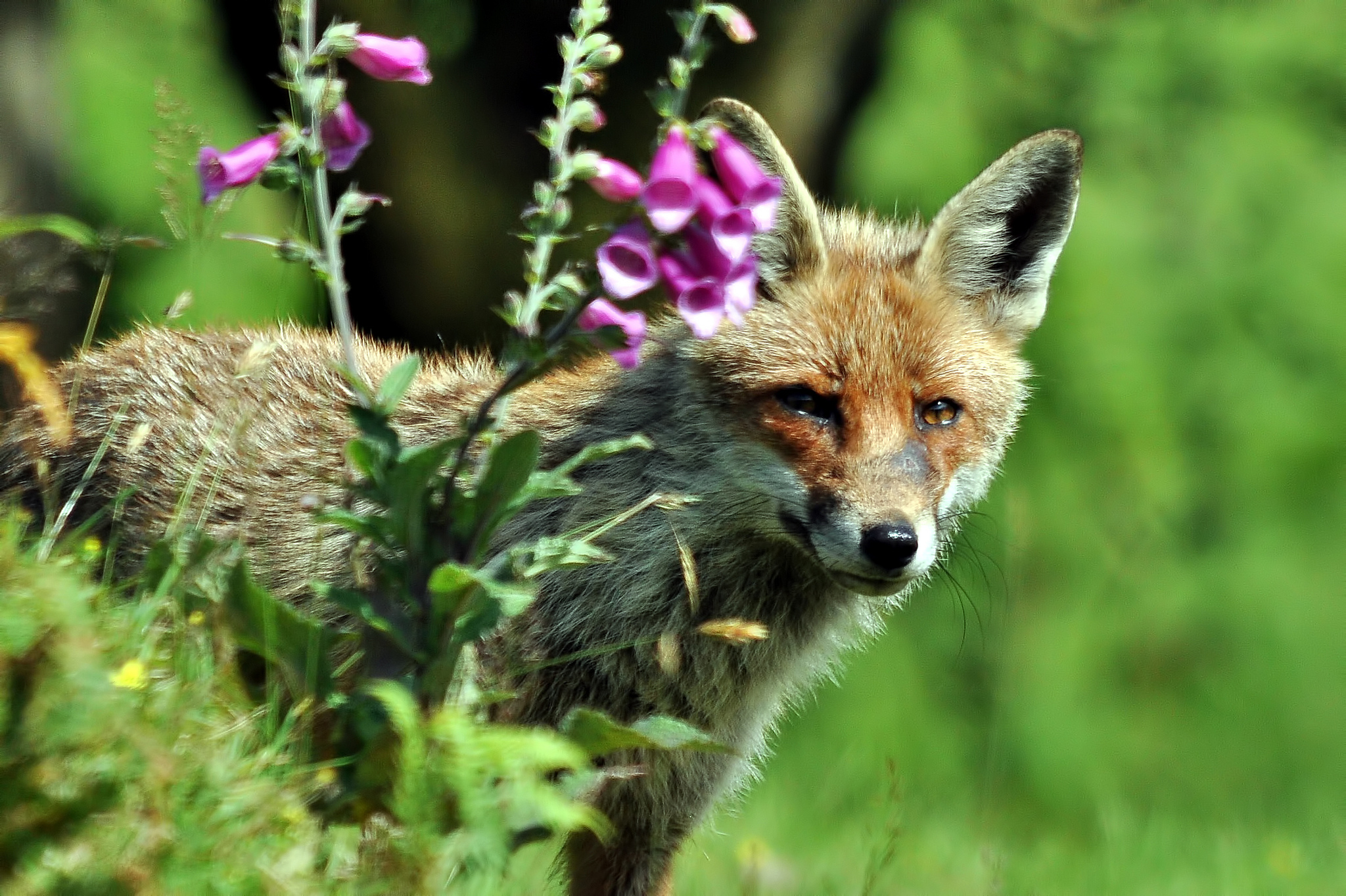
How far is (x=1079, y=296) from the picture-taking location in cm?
934

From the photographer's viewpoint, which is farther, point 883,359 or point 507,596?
point 883,359

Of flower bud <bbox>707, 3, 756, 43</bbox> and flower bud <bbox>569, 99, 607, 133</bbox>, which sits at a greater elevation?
flower bud <bbox>707, 3, 756, 43</bbox>

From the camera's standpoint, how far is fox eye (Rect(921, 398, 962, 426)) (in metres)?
3.99

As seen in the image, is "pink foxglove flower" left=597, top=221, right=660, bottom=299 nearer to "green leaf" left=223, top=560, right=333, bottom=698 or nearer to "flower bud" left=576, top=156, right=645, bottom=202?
"flower bud" left=576, top=156, right=645, bottom=202

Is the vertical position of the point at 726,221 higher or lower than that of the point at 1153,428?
higher

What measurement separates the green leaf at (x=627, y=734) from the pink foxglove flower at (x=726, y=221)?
98cm

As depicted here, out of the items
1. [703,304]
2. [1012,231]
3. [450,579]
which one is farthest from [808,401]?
[450,579]

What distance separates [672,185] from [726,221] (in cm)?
15

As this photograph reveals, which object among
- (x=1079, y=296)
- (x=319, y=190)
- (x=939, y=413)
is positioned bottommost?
(x=1079, y=296)

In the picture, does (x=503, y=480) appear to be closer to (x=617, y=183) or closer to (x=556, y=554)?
(x=556, y=554)

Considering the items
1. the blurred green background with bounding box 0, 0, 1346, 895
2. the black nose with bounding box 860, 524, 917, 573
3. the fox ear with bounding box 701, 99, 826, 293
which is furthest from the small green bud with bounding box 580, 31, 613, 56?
the blurred green background with bounding box 0, 0, 1346, 895

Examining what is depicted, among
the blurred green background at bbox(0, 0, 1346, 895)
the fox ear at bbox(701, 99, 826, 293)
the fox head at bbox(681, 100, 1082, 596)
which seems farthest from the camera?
the blurred green background at bbox(0, 0, 1346, 895)

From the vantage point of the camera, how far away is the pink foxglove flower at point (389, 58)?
2.70 meters

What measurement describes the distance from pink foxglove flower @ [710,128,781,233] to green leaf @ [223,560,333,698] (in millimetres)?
1240
